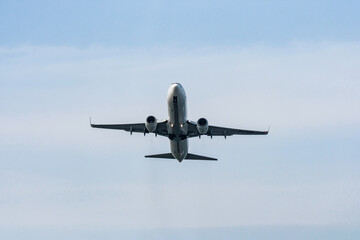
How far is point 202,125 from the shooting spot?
99875 mm

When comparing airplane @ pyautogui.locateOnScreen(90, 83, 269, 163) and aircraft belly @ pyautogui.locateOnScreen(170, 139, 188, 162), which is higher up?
airplane @ pyautogui.locateOnScreen(90, 83, 269, 163)

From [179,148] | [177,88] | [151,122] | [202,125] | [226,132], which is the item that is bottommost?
[179,148]

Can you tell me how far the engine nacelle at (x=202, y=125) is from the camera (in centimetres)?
9994

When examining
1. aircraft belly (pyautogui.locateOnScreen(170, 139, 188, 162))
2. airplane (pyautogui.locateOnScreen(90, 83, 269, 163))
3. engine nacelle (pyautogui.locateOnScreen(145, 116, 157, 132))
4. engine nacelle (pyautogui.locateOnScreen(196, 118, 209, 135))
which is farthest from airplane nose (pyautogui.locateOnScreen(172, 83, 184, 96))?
aircraft belly (pyautogui.locateOnScreen(170, 139, 188, 162))

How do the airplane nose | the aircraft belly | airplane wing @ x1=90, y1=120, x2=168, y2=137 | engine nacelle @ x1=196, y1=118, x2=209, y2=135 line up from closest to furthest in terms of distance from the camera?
the airplane nose, engine nacelle @ x1=196, y1=118, x2=209, y2=135, airplane wing @ x1=90, y1=120, x2=168, y2=137, the aircraft belly

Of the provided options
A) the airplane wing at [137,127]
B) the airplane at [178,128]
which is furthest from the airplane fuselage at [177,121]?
the airplane wing at [137,127]

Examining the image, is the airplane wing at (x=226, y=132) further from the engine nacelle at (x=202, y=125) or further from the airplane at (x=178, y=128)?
the engine nacelle at (x=202, y=125)

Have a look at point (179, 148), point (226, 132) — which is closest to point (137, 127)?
point (179, 148)

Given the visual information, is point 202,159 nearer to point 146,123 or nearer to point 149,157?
point 149,157

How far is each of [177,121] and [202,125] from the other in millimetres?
2873

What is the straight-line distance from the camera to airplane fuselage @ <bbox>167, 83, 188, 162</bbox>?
9588 cm

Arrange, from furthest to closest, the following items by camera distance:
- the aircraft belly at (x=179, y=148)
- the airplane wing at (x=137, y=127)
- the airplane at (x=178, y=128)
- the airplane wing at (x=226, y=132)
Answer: the airplane wing at (x=226, y=132) < the aircraft belly at (x=179, y=148) < the airplane wing at (x=137, y=127) < the airplane at (x=178, y=128)

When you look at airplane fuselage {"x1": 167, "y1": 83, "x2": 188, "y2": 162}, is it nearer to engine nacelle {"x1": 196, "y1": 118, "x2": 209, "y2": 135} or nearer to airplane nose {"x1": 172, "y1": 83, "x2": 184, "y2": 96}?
airplane nose {"x1": 172, "y1": 83, "x2": 184, "y2": 96}

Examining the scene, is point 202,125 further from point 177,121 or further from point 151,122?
point 151,122
